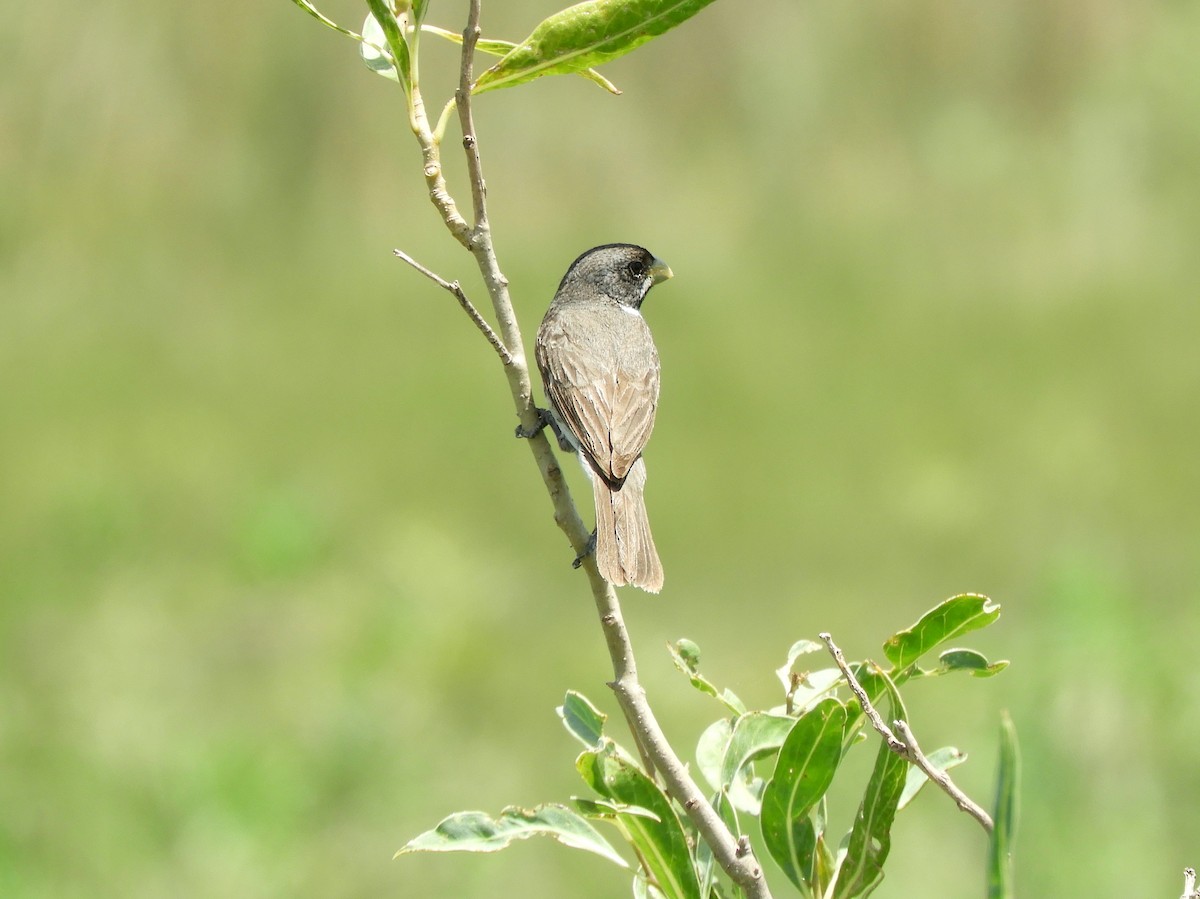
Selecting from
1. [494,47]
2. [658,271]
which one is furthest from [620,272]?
[494,47]

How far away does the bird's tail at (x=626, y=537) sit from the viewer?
1.98 meters

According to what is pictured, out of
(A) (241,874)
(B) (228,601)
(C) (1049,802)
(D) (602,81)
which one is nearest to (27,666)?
(B) (228,601)

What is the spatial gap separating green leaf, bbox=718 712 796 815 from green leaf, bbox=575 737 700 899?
0.28 ft

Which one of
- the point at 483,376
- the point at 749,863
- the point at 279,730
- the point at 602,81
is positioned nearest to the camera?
the point at 749,863

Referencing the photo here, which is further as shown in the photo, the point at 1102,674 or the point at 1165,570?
the point at 1165,570

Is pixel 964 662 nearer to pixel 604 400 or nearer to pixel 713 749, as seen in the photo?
pixel 713 749

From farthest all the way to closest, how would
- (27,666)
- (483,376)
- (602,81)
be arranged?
(483,376) → (27,666) → (602,81)

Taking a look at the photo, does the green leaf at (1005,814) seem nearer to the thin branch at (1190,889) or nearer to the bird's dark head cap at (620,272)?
the thin branch at (1190,889)

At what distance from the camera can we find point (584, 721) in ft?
4.33

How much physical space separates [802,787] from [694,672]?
0.20 m

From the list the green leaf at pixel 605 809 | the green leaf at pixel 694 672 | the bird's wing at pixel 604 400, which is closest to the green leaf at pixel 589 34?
the green leaf at pixel 694 672

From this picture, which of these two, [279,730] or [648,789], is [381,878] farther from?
[648,789]

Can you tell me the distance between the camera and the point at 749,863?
105cm

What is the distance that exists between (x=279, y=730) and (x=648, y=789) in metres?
Answer: 3.71
